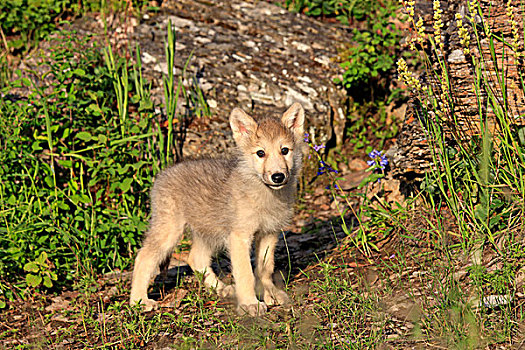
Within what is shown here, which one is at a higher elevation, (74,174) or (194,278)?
(74,174)

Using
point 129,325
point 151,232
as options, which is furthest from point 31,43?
point 129,325

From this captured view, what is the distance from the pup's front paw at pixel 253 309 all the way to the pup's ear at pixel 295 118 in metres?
1.45

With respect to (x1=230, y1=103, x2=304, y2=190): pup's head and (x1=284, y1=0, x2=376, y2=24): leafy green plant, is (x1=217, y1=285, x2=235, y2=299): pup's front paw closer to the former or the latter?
(x1=230, y1=103, x2=304, y2=190): pup's head

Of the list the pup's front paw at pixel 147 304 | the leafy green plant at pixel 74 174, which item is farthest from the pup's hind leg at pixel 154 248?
the leafy green plant at pixel 74 174

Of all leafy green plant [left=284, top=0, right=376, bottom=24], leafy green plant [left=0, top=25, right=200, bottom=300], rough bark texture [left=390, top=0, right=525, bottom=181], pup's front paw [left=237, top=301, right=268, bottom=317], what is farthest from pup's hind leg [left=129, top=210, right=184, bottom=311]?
leafy green plant [left=284, top=0, right=376, bottom=24]

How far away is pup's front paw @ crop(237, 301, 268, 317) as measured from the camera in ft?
14.6

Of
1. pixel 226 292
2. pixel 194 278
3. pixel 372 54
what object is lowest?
pixel 194 278

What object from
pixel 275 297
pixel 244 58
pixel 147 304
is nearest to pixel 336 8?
pixel 244 58

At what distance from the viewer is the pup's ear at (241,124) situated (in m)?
4.90

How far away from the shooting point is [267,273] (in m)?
4.96

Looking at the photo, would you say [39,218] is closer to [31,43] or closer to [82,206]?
[82,206]

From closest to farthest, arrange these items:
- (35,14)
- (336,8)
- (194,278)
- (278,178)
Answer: (278,178)
(194,278)
(35,14)
(336,8)

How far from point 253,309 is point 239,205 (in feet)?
2.78

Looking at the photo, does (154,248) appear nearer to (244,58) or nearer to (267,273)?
(267,273)
